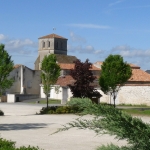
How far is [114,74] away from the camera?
37094 millimetres

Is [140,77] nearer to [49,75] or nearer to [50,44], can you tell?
[49,75]

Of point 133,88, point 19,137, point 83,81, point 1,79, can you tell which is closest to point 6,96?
point 133,88

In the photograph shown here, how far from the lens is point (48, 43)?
113m

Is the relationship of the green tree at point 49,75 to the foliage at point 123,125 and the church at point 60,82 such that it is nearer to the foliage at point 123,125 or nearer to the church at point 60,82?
the church at point 60,82

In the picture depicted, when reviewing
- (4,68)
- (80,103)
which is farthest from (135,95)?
(80,103)

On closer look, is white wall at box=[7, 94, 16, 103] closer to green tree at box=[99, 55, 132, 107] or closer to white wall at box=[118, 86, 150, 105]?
white wall at box=[118, 86, 150, 105]

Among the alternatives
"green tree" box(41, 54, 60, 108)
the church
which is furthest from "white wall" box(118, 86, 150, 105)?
"green tree" box(41, 54, 60, 108)

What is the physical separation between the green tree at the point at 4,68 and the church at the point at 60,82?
6596mm

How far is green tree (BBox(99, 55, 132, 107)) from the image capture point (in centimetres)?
3716

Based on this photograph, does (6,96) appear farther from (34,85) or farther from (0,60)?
(0,60)

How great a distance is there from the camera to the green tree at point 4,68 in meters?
30.8

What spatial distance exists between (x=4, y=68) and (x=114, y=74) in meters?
11.1

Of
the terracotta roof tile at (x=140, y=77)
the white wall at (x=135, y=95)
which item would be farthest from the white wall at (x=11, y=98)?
the white wall at (x=135, y=95)

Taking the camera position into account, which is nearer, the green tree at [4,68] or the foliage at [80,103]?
the foliage at [80,103]
